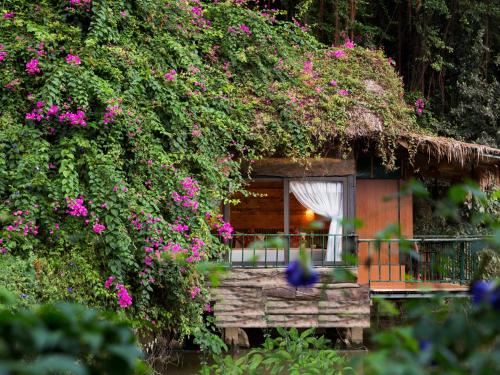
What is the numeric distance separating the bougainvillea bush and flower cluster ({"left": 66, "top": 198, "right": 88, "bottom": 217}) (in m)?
0.01

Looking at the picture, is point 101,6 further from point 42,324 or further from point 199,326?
point 42,324

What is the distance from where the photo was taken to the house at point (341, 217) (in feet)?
34.2

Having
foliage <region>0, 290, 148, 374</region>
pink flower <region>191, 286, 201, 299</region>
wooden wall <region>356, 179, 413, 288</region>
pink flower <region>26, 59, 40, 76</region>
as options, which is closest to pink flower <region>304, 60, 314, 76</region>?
wooden wall <region>356, 179, 413, 288</region>

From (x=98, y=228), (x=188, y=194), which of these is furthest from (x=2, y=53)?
(x=188, y=194)

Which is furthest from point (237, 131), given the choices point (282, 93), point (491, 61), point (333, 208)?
point (491, 61)

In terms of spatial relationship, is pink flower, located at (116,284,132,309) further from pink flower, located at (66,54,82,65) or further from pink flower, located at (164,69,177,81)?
pink flower, located at (164,69,177,81)

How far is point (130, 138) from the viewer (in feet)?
28.7

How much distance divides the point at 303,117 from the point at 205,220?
2.33 metres

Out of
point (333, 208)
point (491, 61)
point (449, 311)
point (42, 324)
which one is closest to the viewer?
point (42, 324)

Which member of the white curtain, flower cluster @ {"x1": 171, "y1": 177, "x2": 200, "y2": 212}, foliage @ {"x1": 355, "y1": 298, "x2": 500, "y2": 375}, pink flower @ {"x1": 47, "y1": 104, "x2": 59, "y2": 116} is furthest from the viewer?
the white curtain

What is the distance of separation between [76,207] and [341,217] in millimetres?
4574

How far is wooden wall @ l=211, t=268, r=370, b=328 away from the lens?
34.2 feet

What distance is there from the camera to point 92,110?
29.0 ft

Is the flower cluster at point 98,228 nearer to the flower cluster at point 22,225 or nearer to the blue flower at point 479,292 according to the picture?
the flower cluster at point 22,225
